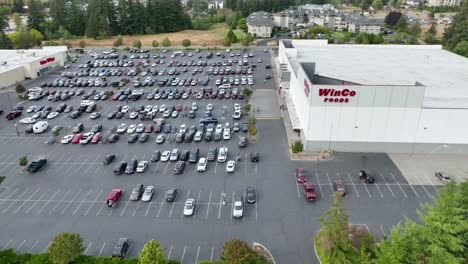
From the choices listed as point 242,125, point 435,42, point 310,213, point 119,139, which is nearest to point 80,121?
point 119,139

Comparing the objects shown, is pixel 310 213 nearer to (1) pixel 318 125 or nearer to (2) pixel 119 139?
(1) pixel 318 125

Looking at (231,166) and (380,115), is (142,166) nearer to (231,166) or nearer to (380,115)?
(231,166)

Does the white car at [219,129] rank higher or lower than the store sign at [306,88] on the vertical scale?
lower

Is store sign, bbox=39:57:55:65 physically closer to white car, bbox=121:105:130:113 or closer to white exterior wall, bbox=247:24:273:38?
white car, bbox=121:105:130:113

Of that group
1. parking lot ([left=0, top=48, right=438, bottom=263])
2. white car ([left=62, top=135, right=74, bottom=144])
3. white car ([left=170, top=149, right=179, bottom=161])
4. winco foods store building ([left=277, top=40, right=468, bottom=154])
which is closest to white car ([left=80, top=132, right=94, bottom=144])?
parking lot ([left=0, top=48, right=438, bottom=263])

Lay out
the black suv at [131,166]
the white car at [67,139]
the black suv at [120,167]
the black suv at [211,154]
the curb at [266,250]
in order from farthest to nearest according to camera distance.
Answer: the white car at [67,139]
the black suv at [211,154]
the black suv at [131,166]
the black suv at [120,167]
the curb at [266,250]

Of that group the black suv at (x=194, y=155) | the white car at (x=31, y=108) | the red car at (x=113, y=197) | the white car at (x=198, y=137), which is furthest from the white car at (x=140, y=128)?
the white car at (x=31, y=108)

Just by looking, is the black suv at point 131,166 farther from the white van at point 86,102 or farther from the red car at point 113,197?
the white van at point 86,102
